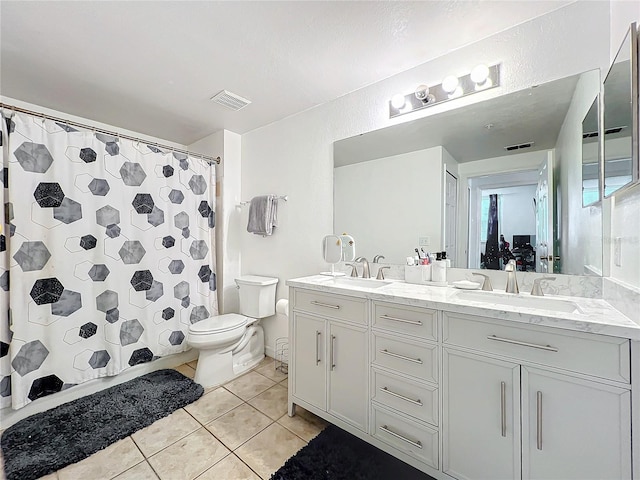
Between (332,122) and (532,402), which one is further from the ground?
(332,122)

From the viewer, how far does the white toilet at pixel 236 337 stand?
2.11 m

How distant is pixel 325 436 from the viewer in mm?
1578

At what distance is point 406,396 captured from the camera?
1288mm

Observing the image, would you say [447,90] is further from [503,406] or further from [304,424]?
[304,424]

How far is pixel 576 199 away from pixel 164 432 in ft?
8.47

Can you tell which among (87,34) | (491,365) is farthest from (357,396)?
(87,34)

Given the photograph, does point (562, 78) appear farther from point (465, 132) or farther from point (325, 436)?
point (325, 436)

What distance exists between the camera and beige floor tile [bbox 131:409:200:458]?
1.52 meters

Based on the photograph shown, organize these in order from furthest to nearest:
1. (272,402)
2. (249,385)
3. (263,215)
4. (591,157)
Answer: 1. (263,215)
2. (249,385)
3. (272,402)
4. (591,157)

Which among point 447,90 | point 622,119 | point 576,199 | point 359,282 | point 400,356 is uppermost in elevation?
point 447,90

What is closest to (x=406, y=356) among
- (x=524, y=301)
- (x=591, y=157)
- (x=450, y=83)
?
(x=524, y=301)

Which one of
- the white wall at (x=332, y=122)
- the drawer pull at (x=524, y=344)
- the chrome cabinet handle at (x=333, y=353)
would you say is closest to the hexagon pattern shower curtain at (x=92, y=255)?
the white wall at (x=332, y=122)

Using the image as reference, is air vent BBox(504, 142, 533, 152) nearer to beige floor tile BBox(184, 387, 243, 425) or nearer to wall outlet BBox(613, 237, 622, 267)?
wall outlet BBox(613, 237, 622, 267)

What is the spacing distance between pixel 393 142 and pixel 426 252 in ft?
2.57
